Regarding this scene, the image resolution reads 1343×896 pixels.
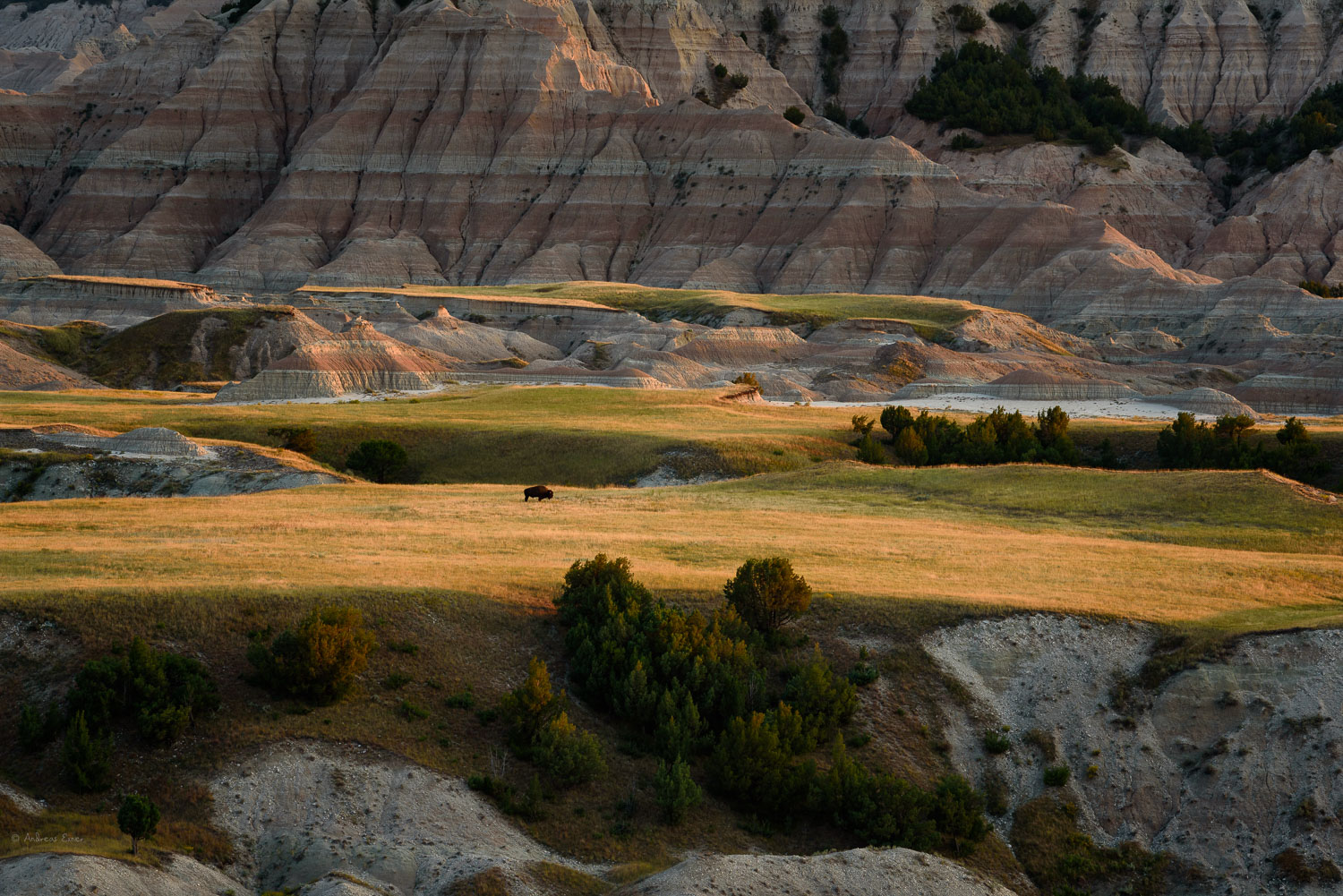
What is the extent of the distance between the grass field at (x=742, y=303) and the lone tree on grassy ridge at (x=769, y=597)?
87417mm

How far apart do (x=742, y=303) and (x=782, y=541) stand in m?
87.0

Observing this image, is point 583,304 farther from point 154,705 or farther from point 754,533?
point 154,705

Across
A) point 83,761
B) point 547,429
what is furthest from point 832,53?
point 83,761

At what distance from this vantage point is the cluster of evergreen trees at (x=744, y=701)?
21.1 metres

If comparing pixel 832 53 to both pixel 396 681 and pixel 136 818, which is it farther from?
pixel 136 818

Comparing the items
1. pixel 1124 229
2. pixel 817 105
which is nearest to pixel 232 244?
pixel 817 105

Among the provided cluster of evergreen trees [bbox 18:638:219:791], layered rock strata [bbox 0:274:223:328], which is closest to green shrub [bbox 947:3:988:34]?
layered rock strata [bbox 0:274:223:328]

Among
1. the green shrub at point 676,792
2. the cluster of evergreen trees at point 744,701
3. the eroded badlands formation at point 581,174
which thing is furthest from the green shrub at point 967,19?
the green shrub at point 676,792

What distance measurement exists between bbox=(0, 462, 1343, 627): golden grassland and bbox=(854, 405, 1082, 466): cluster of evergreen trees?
408 inches

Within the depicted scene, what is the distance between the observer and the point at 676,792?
2055 centimetres

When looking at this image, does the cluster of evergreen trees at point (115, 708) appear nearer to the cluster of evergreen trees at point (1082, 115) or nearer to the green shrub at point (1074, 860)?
the green shrub at point (1074, 860)

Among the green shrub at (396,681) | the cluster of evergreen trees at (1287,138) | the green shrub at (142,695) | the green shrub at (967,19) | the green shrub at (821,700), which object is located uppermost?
the green shrub at (967,19)

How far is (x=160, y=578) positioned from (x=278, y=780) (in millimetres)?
6337

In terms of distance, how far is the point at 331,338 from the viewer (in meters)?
86.5
